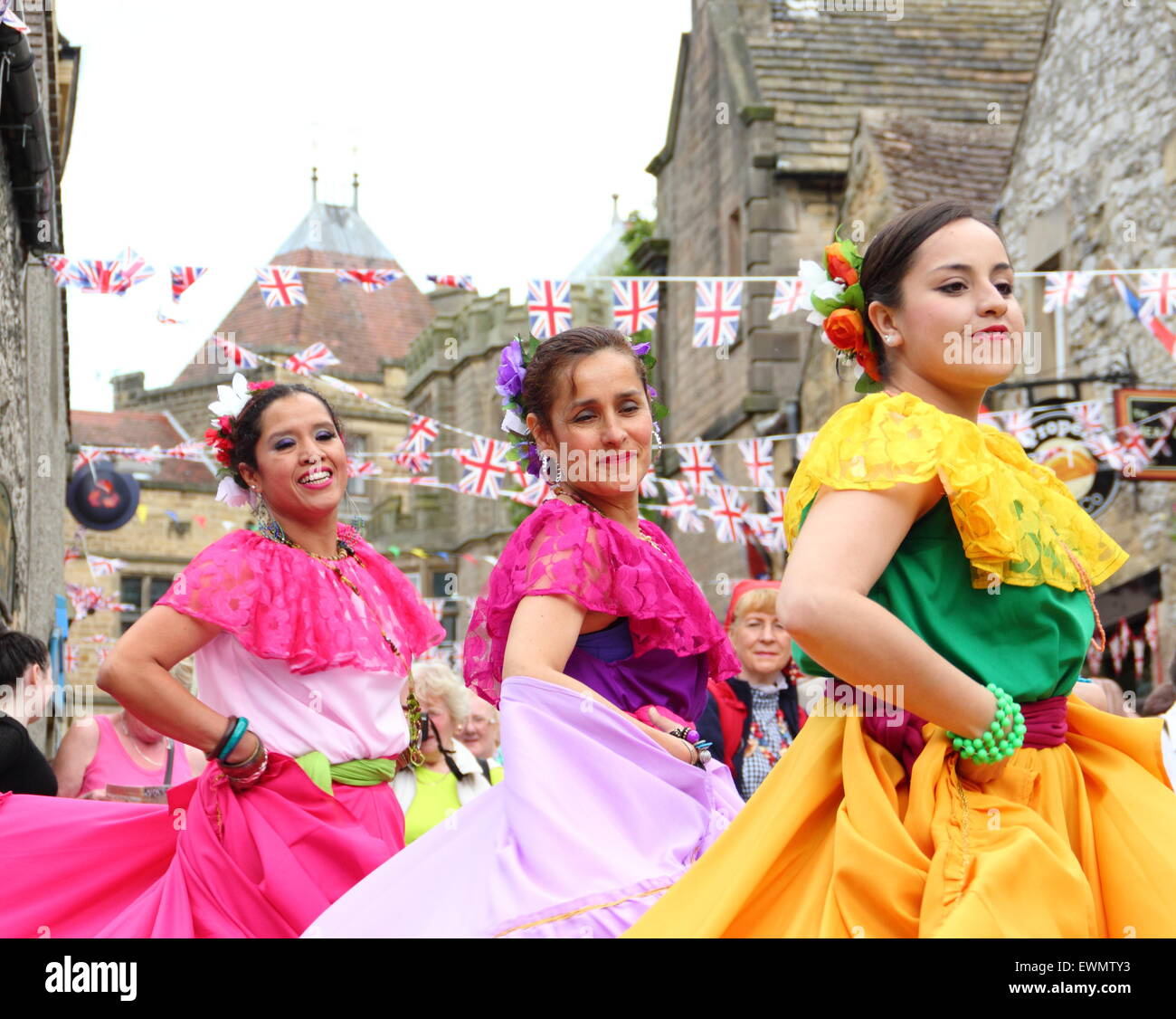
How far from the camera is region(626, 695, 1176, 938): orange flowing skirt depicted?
2256mm

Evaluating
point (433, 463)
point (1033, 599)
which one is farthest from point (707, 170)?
point (433, 463)

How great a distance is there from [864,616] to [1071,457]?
33.0 feet

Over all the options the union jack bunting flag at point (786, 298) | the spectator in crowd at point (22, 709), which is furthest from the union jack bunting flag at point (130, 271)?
the spectator in crowd at point (22, 709)

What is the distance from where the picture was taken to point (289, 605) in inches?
165

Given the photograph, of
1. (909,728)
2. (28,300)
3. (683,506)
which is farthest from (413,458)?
(909,728)

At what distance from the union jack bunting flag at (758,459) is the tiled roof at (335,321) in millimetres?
37813

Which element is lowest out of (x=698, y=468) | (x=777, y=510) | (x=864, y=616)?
(x=777, y=510)

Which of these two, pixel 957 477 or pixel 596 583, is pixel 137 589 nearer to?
pixel 596 583

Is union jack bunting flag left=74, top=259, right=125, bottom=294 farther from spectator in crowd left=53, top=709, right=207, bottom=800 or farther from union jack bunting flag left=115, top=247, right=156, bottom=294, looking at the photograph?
spectator in crowd left=53, top=709, right=207, bottom=800

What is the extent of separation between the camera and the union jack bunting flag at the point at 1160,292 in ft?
33.4

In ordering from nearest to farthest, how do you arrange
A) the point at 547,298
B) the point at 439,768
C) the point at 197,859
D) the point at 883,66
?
the point at 197,859, the point at 439,768, the point at 547,298, the point at 883,66

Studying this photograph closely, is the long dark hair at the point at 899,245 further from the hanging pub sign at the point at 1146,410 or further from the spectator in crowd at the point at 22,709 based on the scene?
the hanging pub sign at the point at 1146,410

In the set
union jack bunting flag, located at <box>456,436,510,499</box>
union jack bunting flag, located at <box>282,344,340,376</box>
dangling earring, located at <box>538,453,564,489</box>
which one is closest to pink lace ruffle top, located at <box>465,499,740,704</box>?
dangling earring, located at <box>538,453,564,489</box>
